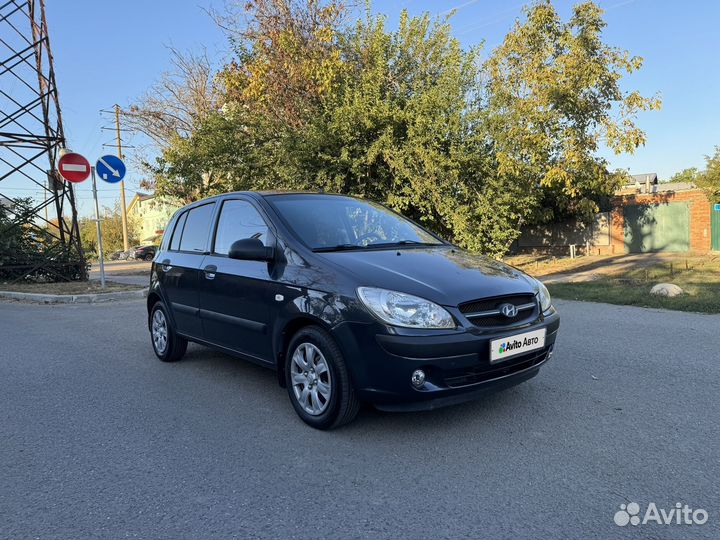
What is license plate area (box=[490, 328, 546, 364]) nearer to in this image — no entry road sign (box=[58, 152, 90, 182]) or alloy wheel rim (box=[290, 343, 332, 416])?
alloy wheel rim (box=[290, 343, 332, 416])

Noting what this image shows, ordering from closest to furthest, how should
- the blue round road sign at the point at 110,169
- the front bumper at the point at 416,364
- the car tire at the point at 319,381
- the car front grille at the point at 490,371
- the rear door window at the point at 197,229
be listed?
the front bumper at the point at 416,364 < the car front grille at the point at 490,371 < the car tire at the point at 319,381 < the rear door window at the point at 197,229 < the blue round road sign at the point at 110,169

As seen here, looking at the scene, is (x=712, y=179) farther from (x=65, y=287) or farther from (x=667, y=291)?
(x=65, y=287)

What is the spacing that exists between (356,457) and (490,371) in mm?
1023

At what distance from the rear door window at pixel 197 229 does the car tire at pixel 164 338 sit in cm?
80

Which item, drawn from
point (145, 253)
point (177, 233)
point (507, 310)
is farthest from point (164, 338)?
point (145, 253)

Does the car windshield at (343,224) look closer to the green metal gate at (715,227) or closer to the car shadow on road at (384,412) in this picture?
the car shadow on road at (384,412)

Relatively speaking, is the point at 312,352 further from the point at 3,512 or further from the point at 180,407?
the point at 3,512

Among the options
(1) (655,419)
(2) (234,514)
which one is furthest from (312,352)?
(1) (655,419)

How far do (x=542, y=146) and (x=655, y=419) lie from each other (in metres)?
14.7

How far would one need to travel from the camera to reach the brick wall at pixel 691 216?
22484 mm

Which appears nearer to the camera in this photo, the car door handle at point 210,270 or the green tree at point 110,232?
the car door handle at point 210,270

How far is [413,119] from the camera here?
13.5 metres

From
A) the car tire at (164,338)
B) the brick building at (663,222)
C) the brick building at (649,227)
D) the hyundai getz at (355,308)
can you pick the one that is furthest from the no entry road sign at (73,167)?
the brick building at (663,222)

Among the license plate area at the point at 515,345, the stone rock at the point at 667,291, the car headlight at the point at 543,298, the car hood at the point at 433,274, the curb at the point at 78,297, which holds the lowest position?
the stone rock at the point at 667,291
